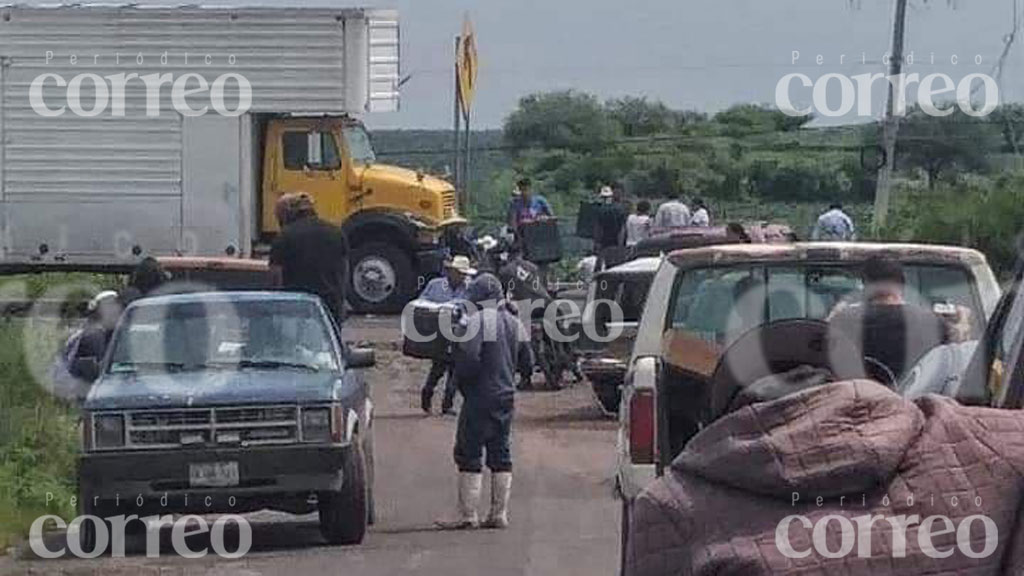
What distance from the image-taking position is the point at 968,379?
5211 mm

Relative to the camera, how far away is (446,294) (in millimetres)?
18641

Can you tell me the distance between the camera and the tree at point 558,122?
2060 inches

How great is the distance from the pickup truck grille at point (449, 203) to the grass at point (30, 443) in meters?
12.5

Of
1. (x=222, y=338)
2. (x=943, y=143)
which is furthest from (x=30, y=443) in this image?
(x=943, y=143)

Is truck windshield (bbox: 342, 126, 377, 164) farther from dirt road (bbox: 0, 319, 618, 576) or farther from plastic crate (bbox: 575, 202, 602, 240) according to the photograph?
dirt road (bbox: 0, 319, 618, 576)

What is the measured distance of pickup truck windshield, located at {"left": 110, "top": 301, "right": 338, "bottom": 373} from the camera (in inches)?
538

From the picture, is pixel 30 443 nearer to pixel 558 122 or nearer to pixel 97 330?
pixel 97 330

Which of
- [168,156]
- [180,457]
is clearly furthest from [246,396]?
[168,156]

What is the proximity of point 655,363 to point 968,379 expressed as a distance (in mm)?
3653

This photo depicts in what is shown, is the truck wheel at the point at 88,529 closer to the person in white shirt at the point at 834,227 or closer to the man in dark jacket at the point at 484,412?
the man in dark jacket at the point at 484,412

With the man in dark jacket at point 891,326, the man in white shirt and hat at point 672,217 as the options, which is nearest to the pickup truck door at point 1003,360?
the man in dark jacket at point 891,326

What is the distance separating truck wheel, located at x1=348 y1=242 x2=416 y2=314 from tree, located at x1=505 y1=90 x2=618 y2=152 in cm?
2111

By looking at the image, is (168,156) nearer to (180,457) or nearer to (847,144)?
(180,457)

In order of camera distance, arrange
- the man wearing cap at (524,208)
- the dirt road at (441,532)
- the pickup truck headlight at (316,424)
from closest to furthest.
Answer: the dirt road at (441,532) → the pickup truck headlight at (316,424) → the man wearing cap at (524,208)
